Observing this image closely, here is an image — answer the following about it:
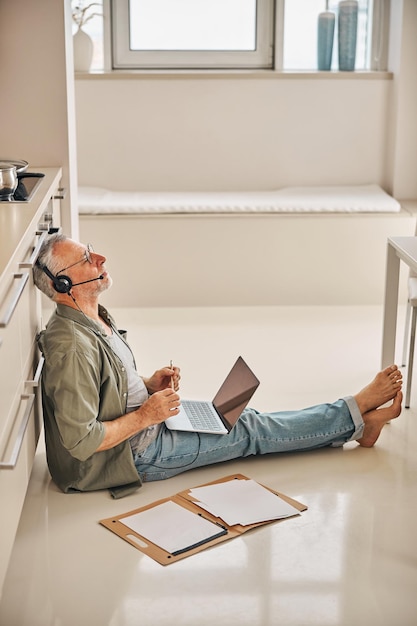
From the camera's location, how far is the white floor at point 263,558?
7.36 feet

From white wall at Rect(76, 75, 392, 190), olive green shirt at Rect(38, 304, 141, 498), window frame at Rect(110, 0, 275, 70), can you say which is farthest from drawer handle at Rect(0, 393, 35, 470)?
window frame at Rect(110, 0, 275, 70)

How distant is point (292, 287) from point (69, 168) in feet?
5.56

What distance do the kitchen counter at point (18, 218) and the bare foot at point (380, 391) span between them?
47.2 inches

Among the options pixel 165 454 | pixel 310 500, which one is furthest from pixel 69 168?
pixel 310 500

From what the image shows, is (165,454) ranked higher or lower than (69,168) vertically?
lower

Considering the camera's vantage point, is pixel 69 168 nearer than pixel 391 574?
No

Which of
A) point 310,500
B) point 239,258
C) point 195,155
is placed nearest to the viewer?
point 310,500

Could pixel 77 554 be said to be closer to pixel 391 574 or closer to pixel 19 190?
pixel 391 574

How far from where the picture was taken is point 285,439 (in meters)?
3.03

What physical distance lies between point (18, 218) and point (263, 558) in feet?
3.74

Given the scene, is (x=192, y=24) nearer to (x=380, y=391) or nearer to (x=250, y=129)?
(x=250, y=129)

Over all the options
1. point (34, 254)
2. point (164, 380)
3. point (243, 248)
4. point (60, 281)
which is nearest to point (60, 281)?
point (60, 281)

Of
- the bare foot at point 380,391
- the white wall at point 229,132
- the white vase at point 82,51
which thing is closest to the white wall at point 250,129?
the white wall at point 229,132

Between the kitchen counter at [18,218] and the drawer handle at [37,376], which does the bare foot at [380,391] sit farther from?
the kitchen counter at [18,218]
